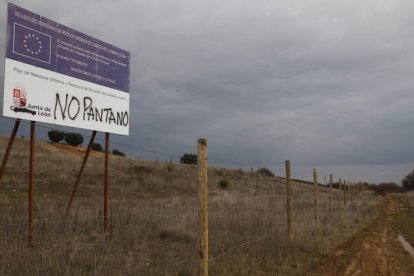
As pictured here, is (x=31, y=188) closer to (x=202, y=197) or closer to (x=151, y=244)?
(x=151, y=244)

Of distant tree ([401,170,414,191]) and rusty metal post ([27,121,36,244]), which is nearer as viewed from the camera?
rusty metal post ([27,121,36,244])

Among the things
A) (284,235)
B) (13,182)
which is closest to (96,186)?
(13,182)

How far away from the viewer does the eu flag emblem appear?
8797 millimetres

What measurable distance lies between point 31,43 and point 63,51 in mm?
905

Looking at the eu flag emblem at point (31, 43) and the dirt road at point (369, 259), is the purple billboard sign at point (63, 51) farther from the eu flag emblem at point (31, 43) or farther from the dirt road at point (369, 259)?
the dirt road at point (369, 259)

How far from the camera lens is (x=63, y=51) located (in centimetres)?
998

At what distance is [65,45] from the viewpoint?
1005 centimetres

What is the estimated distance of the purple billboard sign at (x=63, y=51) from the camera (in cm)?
881

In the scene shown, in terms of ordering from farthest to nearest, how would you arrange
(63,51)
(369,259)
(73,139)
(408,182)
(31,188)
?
(408,182), (73,139), (369,259), (63,51), (31,188)

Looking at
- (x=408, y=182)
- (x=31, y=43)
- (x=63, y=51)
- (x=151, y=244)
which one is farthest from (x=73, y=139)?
(x=408, y=182)

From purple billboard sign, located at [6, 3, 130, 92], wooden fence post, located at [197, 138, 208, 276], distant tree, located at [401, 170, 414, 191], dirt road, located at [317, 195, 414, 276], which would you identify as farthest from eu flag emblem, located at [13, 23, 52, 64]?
distant tree, located at [401, 170, 414, 191]

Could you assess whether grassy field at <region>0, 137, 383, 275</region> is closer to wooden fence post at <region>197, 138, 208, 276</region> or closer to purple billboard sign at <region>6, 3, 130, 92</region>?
wooden fence post at <region>197, 138, 208, 276</region>

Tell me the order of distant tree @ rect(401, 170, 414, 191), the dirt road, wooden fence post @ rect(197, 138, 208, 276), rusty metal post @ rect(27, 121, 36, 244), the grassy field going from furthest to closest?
distant tree @ rect(401, 170, 414, 191)
the dirt road
rusty metal post @ rect(27, 121, 36, 244)
the grassy field
wooden fence post @ rect(197, 138, 208, 276)

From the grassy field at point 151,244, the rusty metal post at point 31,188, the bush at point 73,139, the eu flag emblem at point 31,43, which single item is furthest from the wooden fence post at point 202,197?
the bush at point 73,139
